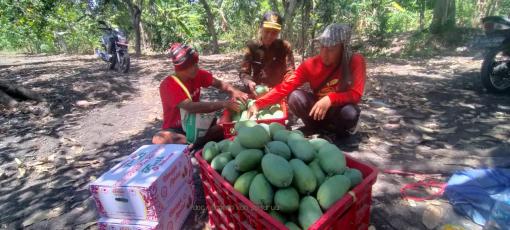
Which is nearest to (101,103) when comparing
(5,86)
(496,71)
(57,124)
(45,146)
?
(57,124)

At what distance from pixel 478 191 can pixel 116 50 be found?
9.73 meters

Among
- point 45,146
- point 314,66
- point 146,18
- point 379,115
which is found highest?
point 146,18

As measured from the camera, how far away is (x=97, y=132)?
4898 mm

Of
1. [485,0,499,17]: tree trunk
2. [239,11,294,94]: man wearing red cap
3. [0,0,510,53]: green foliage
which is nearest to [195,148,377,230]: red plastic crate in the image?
[239,11,294,94]: man wearing red cap

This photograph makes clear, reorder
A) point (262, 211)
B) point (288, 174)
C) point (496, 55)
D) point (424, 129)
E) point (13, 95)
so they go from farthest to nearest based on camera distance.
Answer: point (13, 95)
point (496, 55)
point (424, 129)
point (288, 174)
point (262, 211)

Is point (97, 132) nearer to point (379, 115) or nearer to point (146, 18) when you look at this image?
point (379, 115)

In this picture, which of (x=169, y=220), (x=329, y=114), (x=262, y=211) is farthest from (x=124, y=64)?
(x=262, y=211)

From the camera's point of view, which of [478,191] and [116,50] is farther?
[116,50]

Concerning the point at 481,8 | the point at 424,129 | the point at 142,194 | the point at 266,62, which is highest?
the point at 481,8

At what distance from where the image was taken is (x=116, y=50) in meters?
9.47

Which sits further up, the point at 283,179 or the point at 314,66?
the point at 314,66

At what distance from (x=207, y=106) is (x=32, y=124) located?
159 inches

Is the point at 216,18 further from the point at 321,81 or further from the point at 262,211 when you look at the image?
the point at 262,211

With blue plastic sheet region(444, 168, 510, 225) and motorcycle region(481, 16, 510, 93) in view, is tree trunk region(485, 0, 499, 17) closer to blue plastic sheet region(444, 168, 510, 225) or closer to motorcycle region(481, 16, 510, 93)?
motorcycle region(481, 16, 510, 93)
